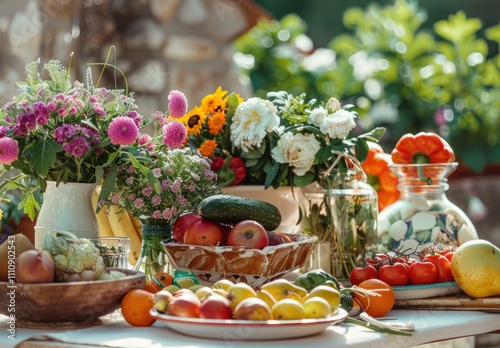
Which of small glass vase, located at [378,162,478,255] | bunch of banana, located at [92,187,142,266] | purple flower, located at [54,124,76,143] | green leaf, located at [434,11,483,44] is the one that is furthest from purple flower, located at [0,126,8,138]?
green leaf, located at [434,11,483,44]

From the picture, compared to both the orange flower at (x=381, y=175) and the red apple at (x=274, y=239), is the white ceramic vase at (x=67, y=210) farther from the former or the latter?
the orange flower at (x=381, y=175)

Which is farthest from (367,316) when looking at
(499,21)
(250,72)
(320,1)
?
(320,1)

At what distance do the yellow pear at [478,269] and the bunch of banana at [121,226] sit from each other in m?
0.86

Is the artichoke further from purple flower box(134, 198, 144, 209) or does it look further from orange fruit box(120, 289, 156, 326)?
purple flower box(134, 198, 144, 209)

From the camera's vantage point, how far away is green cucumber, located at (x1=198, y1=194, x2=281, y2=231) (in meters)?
1.88

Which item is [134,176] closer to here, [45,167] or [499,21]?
[45,167]

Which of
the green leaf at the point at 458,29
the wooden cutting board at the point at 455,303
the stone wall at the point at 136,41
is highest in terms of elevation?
the green leaf at the point at 458,29

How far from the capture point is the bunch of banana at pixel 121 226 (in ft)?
7.61

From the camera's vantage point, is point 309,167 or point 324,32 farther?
point 324,32

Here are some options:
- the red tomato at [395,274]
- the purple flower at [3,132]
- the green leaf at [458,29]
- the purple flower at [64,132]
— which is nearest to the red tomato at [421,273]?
the red tomato at [395,274]

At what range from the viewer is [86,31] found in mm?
3525

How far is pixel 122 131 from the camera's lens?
1770 mm

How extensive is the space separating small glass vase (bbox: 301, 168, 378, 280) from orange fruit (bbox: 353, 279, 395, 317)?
436mm

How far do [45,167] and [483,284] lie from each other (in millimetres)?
949
